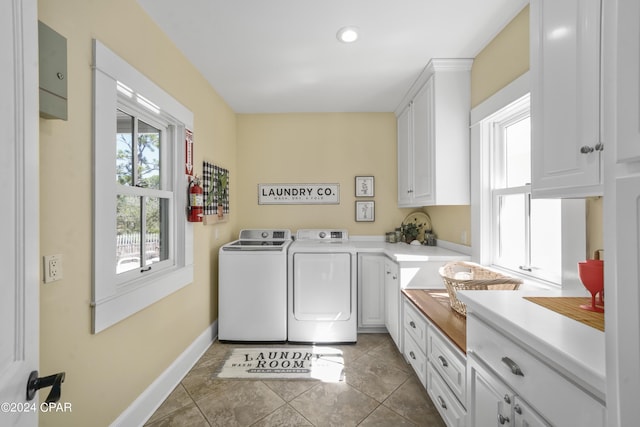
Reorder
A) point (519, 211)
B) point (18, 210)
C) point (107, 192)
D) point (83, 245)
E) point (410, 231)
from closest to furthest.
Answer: point (18, 210) < point (83, 245) < point (107, 192) < point (519, 211) < point (410, 231)

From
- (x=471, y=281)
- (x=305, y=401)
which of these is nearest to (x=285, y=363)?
(x=305, y=401)

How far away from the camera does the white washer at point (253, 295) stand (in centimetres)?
268

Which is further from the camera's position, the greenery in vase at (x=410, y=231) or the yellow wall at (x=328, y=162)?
the yellow wall at (x=328, y=162)

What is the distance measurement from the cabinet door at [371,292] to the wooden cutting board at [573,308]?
173cm

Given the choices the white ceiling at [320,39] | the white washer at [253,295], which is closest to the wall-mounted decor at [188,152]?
the white ceiling at [320,39]

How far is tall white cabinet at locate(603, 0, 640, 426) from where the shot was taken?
52 cm

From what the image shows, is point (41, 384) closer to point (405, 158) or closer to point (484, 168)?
point (484, 168)

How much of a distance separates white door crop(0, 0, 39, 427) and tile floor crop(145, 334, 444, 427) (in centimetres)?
135

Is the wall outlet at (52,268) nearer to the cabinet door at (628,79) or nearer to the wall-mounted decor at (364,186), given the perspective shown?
the cabinet door at (628,79)

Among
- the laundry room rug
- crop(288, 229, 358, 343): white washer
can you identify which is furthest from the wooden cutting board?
crop(288, 229, 358, 343): white washer

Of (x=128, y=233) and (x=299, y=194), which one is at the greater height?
(x=299, y=194)

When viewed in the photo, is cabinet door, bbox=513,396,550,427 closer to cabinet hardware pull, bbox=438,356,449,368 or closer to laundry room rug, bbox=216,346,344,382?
cabinet hardware pull, bbox=438,356,449,368

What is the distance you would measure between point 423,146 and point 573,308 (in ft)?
5.91

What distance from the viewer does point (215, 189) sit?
278 cm
